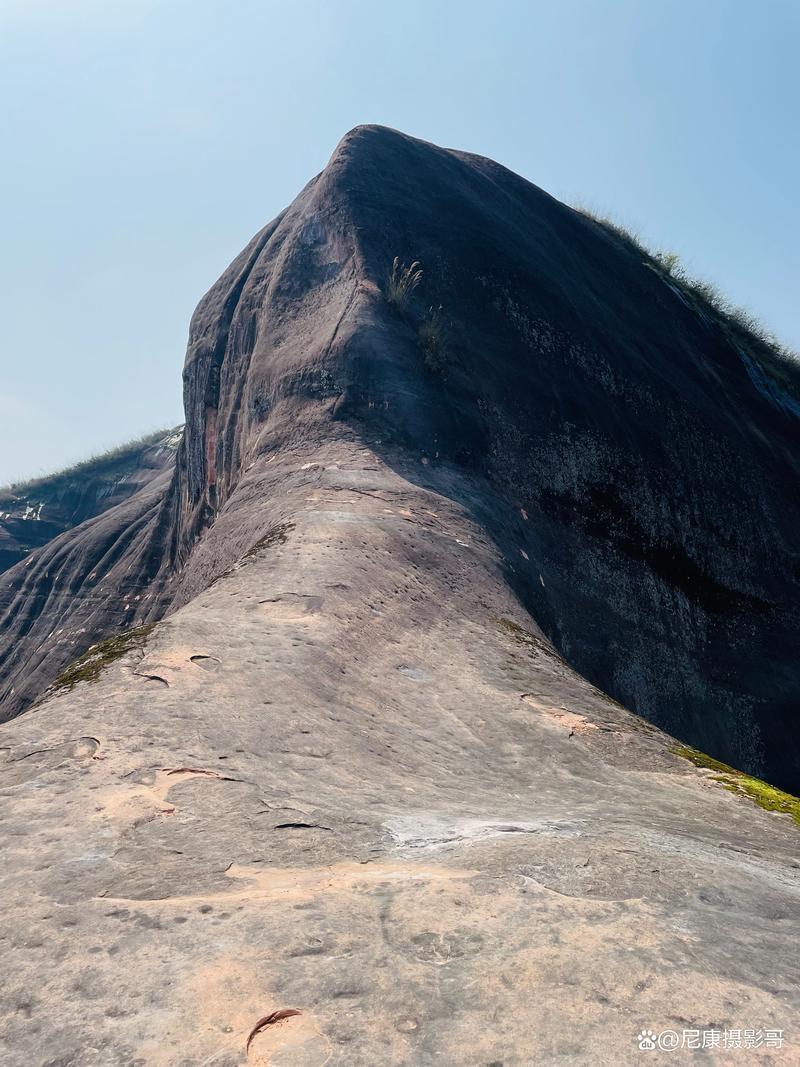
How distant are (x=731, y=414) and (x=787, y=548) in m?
2.65

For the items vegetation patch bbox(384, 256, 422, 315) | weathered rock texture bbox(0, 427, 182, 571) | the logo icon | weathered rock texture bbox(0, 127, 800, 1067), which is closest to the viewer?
the logo icon

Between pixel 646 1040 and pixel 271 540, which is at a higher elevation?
pixel 271 540

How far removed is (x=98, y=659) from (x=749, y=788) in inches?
135

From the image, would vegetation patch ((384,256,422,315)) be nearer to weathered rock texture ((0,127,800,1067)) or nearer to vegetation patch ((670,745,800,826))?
weathered rock texture ((0,127,800,1067))

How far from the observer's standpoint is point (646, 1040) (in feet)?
5.83

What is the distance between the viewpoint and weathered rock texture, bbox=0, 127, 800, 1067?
1.93 m

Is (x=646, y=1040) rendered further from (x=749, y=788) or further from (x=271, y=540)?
(x=271, y=540)

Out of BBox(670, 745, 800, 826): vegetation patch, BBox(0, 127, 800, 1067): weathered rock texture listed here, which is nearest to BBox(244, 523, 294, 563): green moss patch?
BBox(0, 127, 800, 1067): weathered rock texture

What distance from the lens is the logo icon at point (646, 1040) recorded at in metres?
1.76

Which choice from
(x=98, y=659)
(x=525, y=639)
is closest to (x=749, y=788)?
(x=525, y=639)

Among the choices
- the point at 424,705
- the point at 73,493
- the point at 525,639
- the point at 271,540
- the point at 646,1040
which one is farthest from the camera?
the point at 73,493

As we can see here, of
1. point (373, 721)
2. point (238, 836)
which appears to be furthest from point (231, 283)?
point (238, 836)

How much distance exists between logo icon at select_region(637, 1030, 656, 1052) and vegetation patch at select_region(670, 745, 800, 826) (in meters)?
2.33

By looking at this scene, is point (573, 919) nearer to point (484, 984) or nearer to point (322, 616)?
point (484, 984)
